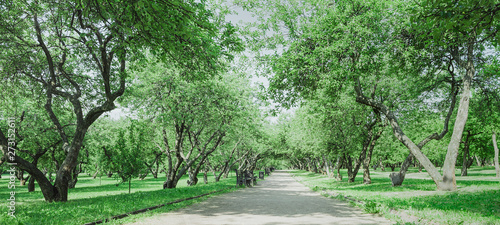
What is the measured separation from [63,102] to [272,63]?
1231 centimetres

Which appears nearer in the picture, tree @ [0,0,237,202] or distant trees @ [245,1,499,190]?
tree @ [0,0,237,202]

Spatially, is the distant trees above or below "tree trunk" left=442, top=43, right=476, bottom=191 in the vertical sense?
above

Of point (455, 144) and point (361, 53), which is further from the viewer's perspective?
point (455, 144)

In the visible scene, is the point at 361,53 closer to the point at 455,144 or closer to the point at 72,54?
the point at 455,144

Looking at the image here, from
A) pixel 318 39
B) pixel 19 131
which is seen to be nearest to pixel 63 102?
pixel 19 131

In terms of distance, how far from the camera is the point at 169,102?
17.0 m

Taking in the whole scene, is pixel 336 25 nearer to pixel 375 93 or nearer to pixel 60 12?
pixel 375 93

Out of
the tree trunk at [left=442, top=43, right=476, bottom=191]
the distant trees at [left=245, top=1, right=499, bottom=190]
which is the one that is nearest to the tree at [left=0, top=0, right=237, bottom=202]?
the distant trees at [left=245, top=1, right=499, bottom=190]

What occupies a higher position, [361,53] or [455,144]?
[361,53]

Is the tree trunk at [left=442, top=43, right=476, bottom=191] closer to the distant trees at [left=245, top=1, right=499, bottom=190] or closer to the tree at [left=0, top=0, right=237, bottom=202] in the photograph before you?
the distant trees at [left=245, top=1, right=499, bottom=190]

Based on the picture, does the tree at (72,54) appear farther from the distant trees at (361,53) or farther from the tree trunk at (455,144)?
the tree trunk at (455,144)

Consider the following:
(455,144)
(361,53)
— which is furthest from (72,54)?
(455,144)

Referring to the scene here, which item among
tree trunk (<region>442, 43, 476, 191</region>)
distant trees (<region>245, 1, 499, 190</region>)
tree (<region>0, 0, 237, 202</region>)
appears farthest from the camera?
tree trunk (<region>442, 43, 476, 191</region>)

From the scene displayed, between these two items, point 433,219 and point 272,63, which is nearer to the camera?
point 433,219
